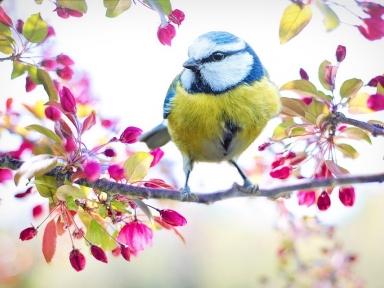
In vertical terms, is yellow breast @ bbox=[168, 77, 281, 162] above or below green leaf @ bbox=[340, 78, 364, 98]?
below

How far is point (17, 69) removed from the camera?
2.36 ft

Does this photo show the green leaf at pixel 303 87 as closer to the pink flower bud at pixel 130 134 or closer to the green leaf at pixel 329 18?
the green leaf at pixel 329 18

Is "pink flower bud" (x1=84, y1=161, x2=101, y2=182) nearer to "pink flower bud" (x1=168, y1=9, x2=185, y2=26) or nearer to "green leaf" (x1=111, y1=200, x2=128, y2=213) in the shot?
"green leaf" (x1=111, y1=200, x2=128, y2=213)

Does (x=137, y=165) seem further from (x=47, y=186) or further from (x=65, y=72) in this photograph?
(x=65, y=72)

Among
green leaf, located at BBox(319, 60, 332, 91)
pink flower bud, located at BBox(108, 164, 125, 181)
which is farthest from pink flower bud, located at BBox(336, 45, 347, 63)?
pink flower bud, located at BBox(108, 164, 125, 181)

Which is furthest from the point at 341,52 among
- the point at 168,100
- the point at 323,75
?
the point at 168,100

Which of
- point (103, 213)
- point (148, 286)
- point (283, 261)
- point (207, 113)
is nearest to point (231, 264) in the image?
point (148, 286)

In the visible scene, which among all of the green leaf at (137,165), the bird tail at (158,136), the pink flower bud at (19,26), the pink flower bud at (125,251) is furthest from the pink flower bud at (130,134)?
the bird tail at (158,136)

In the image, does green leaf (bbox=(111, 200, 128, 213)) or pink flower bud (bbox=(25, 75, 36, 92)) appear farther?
pink flower bud (bbox=(25, 75, 36, 92))

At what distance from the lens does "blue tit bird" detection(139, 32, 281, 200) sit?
0.88 metres

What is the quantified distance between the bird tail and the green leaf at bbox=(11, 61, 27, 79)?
36cm

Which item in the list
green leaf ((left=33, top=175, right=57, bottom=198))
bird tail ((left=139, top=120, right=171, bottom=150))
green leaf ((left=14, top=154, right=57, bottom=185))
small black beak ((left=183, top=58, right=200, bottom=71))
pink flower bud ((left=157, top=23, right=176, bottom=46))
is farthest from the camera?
bird tail ((left=139, top=120, right=171, bottom=150))

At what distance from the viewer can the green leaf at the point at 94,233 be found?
65 cm

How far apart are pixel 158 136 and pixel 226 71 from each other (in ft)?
0.75
